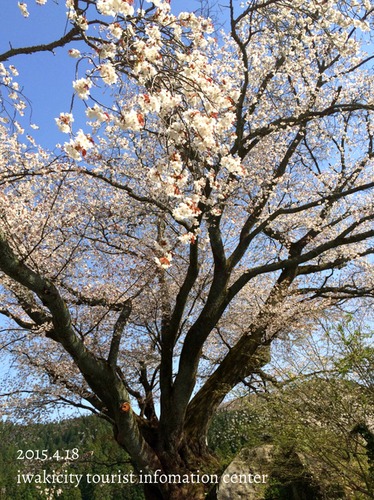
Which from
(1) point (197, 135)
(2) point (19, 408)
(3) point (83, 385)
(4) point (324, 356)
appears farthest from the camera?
(2) point (19, 408)

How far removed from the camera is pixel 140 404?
9672 millimetres

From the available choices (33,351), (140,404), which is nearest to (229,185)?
(140,404)

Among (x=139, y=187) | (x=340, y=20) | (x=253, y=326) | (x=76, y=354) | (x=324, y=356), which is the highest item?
(x=139, y=187)

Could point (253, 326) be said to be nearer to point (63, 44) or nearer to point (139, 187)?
point (139, 187)

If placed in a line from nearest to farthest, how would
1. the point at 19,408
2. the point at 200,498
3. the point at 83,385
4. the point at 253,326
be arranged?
the point at 200,498 < the point at 253,326 < the point at 83,385 < the point at 19,408

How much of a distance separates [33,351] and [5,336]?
765 millimetres

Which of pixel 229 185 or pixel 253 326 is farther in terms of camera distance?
→ pixel 253 326

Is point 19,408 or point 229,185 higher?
point 229,185

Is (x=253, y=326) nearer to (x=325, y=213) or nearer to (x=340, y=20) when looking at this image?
(x=325, y=213)

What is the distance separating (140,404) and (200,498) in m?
2.76

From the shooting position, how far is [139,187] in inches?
365

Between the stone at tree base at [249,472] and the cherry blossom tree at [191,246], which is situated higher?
the cherry blossom tree at [191,246]

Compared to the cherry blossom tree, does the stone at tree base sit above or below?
below

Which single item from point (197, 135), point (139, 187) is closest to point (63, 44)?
point (197, 135)
